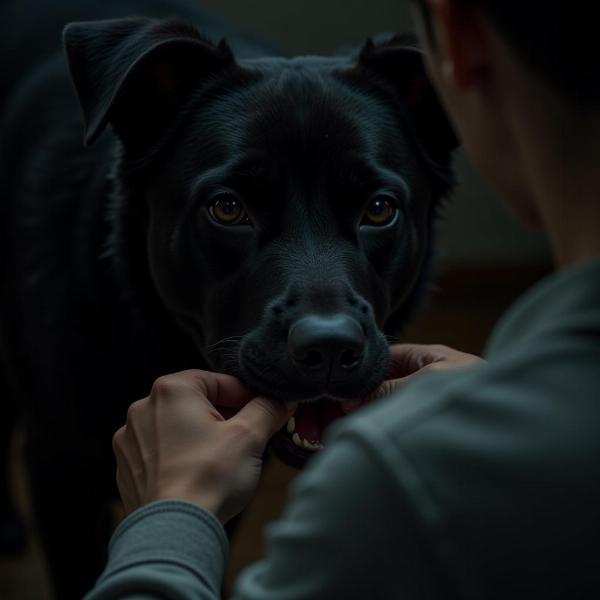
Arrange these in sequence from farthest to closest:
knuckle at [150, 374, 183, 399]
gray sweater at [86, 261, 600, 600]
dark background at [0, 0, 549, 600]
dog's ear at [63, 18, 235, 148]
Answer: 1. dark background at [0, 0, 549, 600]
2. dog's ear at [63, 18, 235, 148]
3. knuckle at [150, 374, 183, 399]
4. gray sweater at [86, 261, 600, 600]

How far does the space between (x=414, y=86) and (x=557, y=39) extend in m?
0.99

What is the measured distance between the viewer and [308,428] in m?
1.34

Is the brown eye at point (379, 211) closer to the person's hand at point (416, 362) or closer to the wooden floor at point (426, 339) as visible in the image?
the person's hand at point (416, 362)

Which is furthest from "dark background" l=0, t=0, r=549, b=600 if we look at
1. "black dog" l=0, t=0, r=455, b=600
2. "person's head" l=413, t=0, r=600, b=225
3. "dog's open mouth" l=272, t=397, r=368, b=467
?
"person's head" l=413, t=0, r=600, b=225

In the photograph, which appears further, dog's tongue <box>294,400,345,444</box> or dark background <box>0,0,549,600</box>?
dark background <box>0,0,549,600</box>

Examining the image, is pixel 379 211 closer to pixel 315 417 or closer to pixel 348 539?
pixel 315 417

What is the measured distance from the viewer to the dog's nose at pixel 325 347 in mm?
1259

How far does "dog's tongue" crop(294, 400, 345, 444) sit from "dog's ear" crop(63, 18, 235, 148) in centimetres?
44

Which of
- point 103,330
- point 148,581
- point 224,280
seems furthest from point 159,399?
point 103,330

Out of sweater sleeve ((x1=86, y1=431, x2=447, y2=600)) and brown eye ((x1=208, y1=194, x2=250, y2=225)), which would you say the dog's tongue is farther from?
sweater sleeve ((x1=86, y1=431, x2=447, y2=600))

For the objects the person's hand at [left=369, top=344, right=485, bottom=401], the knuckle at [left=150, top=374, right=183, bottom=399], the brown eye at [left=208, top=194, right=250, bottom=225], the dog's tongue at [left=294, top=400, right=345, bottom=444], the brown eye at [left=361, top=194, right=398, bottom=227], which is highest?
the knuckle at [left=150, top=374, right=183, bottom=399]

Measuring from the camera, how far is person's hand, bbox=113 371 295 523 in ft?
3.10

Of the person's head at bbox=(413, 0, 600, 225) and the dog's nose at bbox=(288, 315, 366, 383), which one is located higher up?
the person's head at bbox=(413, 0, 600, 225)

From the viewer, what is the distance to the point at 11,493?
99.3 inches
